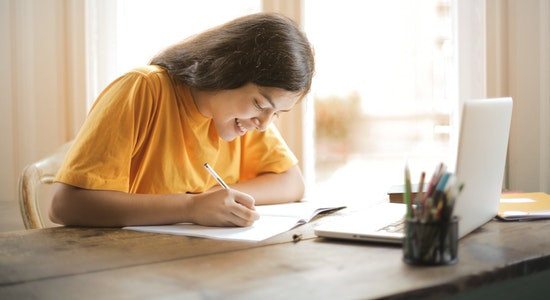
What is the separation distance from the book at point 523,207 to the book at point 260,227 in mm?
400

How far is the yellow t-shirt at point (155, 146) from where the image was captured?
1480 mm

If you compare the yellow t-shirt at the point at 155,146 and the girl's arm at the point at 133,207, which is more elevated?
the yellow t-shirt at the point at 155,146

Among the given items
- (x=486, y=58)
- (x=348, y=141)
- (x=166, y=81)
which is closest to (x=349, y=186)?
(x=348, y=141)

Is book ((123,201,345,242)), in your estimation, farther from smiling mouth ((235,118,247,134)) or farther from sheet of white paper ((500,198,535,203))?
sheet of white paper ((500,198,535,203))

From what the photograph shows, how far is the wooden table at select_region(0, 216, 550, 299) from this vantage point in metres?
0.92

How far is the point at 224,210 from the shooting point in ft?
4.53

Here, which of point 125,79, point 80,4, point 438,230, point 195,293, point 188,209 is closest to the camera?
point 195,293

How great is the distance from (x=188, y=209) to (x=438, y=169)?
58cm

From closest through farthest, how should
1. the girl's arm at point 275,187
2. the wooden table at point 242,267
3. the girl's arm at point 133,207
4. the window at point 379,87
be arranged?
the wooden table at point 242,267 → the girl's arm at point 133,207 → the girl's arm at point 275,187 → the window at point 379,87

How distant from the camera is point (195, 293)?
2.98 feet

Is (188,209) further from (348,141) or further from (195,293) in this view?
(348,141)

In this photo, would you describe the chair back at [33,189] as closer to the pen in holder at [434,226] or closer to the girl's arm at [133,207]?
the girl's arm at [133,207]

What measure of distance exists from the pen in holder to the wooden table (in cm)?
2

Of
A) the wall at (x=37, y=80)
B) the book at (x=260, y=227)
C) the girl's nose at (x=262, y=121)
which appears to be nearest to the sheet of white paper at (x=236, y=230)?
the book at (x=260, y=227)
